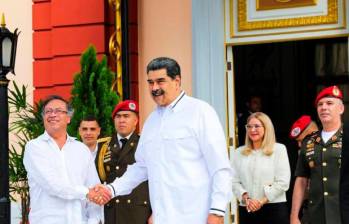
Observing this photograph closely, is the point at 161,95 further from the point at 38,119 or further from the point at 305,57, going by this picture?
the point at 305,57

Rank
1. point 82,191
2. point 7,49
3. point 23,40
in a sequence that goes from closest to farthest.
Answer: point 82,191 → point 7,49 → point 23,40

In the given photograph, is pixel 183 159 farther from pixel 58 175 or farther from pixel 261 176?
pixel 261 176

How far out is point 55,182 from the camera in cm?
635

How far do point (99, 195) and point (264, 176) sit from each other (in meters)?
2.62

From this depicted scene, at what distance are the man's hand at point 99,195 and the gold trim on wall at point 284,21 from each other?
4842 millimetres

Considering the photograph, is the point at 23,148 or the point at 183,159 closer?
the point at 183,159

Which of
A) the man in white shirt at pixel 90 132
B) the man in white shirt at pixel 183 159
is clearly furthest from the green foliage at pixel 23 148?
the man in white shirt at pixel 183 159

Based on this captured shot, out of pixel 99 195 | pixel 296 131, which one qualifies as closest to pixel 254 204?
pixel 296 131

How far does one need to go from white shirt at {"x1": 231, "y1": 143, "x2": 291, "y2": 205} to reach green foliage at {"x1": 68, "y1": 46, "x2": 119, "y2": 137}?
1893mm

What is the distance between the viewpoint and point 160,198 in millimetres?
5527

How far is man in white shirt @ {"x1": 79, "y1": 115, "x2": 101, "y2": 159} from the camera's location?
8633 millimetres

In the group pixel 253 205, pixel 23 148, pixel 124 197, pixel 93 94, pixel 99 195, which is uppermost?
pixel 93 94

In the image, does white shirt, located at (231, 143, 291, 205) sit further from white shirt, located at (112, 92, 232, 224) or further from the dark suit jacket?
the dark suit jacket

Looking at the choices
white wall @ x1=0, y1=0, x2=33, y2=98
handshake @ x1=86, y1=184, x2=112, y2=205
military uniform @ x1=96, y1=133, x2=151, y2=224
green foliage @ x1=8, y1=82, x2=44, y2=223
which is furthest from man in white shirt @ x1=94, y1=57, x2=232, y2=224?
white wall @ x1=0, y1=0, x2=33, y2=98
